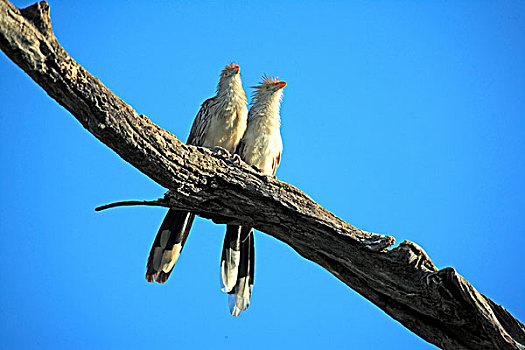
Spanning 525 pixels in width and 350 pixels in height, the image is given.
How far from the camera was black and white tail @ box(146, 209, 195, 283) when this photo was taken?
151 inches

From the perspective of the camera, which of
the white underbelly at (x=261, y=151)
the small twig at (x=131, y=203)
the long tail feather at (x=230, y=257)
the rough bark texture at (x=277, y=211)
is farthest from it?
the white underbelly at (x=261, y=151)

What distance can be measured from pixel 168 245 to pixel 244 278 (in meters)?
0.69

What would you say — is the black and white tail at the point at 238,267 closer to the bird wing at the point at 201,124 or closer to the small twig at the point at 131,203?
the bird wing at the point at 201,124

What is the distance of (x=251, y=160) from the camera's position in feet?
14.8

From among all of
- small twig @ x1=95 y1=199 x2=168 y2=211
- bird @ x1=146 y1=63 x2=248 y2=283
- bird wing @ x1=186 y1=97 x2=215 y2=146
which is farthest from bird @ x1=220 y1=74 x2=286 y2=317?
small twig @ x1=95 y1=199 x2=168 y2=211

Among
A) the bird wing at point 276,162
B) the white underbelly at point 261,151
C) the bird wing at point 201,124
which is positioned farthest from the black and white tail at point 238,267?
the bird wing at point 201,124

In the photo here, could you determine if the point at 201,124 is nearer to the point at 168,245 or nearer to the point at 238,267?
the point at 168,245

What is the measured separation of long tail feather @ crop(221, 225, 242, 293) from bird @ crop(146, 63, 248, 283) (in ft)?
1.17

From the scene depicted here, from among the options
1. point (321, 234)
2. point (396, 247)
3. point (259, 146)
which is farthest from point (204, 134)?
point (396, 247)

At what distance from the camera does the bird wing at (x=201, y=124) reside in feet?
15.2

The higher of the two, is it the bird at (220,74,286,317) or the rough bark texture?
the bird at (220,74,286,317)

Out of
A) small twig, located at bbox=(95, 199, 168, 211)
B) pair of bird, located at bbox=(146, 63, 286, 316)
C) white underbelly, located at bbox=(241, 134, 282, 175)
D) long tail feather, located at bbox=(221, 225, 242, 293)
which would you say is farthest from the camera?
white underbelly, located at bbox=(241, 134, 282, 175)

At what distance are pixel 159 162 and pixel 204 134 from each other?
5.80ft

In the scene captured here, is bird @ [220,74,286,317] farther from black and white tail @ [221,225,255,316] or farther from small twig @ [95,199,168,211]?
small twig @ [95,199,168,211]
